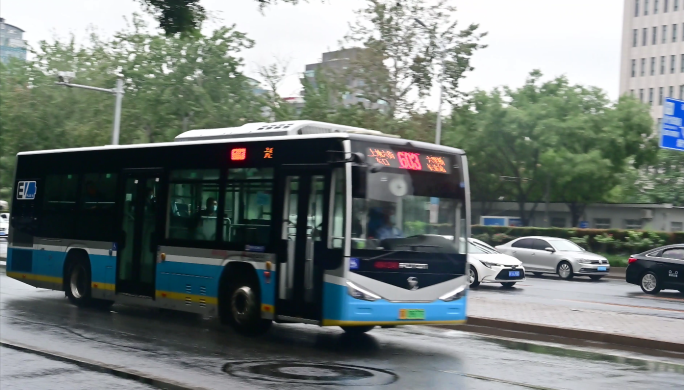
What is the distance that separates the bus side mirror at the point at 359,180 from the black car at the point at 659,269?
15.6 metres

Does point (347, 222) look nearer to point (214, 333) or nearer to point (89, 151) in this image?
point (214, 333)

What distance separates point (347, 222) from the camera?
36.0ft

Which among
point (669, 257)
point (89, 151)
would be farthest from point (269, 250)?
point (669, 257)

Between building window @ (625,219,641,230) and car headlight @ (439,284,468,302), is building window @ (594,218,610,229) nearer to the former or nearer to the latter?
building window @ (625,219,641,230)

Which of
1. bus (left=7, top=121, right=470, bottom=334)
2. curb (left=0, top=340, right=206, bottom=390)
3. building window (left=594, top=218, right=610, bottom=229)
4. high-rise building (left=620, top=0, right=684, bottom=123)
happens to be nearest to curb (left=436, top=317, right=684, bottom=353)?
bus (left=7, top=121, right=470, bottom=334)

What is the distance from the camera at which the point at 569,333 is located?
13398 millimetres

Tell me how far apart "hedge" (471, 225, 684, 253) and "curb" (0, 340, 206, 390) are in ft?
103

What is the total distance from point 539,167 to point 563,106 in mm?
4087

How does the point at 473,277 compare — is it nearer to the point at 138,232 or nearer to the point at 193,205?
the point at 138,232

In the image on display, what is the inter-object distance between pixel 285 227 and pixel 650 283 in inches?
623

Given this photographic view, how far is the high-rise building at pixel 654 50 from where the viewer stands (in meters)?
110

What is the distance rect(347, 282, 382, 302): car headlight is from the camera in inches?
433

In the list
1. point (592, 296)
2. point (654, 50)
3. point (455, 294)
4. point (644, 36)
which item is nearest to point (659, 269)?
point (592, 296)

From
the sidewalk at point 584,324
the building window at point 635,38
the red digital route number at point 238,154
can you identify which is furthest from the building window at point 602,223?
the building window at point 635,38
